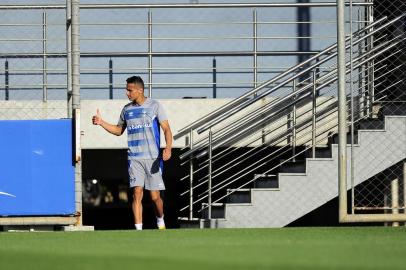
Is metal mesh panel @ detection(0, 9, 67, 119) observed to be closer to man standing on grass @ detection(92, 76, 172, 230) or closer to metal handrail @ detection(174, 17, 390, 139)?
metal handrail @ detection(174, 17, 390, 139)

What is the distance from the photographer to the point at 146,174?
1207cm

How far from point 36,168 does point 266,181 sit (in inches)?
104

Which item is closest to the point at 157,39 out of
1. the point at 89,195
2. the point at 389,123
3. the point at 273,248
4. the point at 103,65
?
the point at 103,65

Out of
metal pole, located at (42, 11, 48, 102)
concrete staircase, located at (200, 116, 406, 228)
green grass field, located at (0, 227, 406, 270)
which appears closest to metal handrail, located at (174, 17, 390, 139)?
concrete staircase, located at (200, 116, 406, 228)

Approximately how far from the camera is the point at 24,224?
12.5m

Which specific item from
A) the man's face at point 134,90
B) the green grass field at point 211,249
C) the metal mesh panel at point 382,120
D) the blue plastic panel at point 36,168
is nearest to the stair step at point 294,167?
the metal mesh panel at point 382,120

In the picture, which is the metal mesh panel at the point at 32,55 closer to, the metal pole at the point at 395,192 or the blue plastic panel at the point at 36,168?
the blue plastic panel at the point at 36,168

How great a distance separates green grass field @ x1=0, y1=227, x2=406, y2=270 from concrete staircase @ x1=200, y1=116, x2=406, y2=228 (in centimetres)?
306

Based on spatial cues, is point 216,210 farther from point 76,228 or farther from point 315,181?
point 76,228

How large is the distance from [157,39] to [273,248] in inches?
316

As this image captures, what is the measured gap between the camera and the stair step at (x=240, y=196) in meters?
13.9

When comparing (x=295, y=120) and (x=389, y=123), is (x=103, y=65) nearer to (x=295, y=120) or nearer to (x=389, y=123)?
(x=295, y=120)

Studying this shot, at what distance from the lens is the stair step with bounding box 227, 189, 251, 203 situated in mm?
13945

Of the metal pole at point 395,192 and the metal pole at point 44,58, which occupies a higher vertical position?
the metal pole at point 44,58
